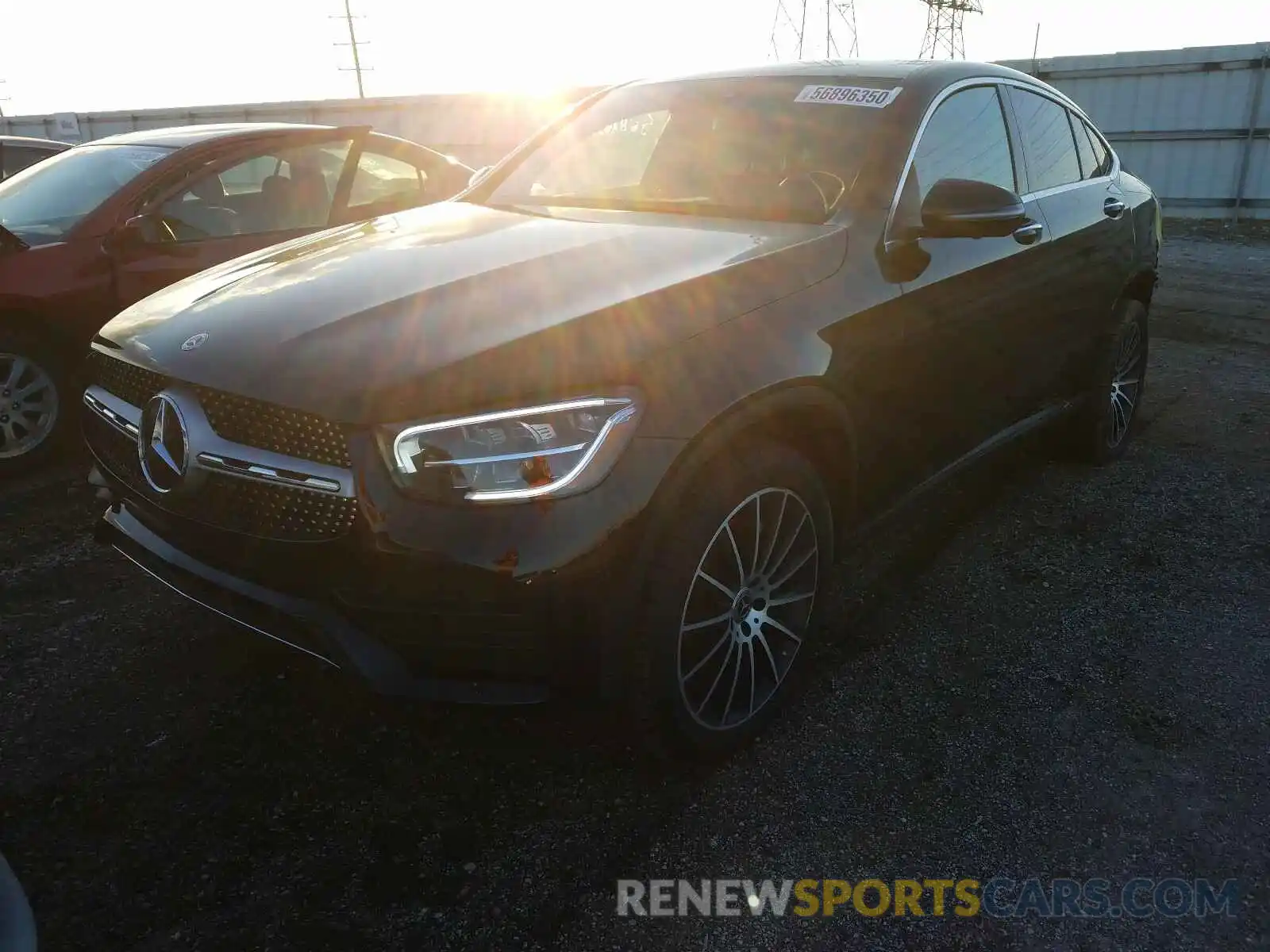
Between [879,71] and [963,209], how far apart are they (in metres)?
0.78

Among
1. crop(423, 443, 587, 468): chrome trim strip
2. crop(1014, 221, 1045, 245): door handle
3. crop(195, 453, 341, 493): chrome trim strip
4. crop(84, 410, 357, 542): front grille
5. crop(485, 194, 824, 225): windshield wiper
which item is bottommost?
crop(84, 410, 357, 542): front grille

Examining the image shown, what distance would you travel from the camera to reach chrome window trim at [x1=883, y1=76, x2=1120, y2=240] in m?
2.93

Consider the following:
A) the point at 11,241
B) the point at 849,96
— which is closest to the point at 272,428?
the point at 849,96

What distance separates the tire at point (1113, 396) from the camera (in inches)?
178

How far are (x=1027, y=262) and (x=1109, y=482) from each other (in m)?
1.56

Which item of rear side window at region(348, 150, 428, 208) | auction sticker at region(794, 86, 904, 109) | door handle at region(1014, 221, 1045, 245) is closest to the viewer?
auction sticker at region(794, 86, 904, 109)

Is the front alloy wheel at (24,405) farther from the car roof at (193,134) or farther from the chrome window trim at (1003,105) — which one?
the chrome window trim at (1003,105)

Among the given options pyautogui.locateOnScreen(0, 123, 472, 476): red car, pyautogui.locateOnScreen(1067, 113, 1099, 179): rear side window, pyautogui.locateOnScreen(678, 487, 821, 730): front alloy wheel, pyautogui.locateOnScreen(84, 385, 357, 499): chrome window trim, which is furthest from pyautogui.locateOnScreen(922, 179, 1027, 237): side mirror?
pyautogui.locateOnScreen(0, 123, 472, 476): red car

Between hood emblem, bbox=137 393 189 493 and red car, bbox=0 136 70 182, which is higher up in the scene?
red car, bbox=0 136 70 182

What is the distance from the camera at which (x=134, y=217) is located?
→ 4812mm

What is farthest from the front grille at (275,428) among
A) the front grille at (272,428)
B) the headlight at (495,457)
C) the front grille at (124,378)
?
the front grille at (124,378)

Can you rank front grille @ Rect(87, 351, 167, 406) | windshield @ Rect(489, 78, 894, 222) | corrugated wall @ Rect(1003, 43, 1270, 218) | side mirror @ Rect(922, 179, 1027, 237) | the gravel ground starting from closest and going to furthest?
the gravel ground, front grille @ Rect(87, 351, 167, 406), side mirror @ Rect(922, 179, 1027, 237), windshield @ Rect(489, 78, 894, 222), corrugated wall @ Rect(1003, 43, 1270, 218)

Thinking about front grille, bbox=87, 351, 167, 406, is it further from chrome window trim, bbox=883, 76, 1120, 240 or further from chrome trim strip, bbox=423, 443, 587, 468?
chrome window trim, bbox=883, 76, 1120, 240

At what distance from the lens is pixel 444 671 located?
205 cm
